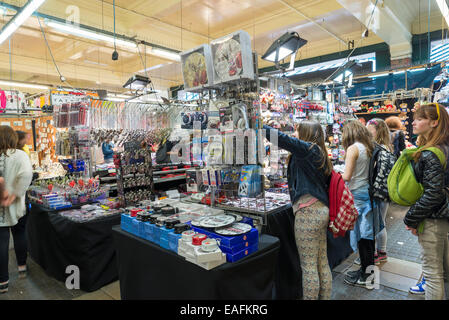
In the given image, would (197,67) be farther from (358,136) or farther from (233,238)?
(358,136)

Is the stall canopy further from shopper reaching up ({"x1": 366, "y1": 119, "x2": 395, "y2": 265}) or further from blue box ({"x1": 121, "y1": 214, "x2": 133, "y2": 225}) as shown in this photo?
blue box ({"x1": 121, "y1": 214, "x2": 133, "y2": 225})

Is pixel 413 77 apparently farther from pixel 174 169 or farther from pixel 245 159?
pixel 245 159

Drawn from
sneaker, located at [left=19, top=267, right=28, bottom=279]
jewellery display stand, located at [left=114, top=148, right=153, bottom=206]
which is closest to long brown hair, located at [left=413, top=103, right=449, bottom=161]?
jewellery display stand, located at [left=114, top=148, right=153, bottom=206]

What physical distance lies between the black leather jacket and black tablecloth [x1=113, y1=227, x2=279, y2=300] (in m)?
0.96

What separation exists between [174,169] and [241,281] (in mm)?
3516

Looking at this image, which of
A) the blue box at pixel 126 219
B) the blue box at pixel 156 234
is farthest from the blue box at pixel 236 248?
the blue box at pixel 126 219

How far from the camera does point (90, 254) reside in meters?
2.56

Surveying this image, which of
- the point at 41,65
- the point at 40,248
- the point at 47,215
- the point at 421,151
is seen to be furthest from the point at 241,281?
the point at 41,65

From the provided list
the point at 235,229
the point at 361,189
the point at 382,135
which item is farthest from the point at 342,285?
the point at 235,229

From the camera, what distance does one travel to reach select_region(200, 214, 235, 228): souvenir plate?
5.21ft

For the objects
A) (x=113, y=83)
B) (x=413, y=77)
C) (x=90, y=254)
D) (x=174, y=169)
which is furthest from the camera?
(x=113, y=83)

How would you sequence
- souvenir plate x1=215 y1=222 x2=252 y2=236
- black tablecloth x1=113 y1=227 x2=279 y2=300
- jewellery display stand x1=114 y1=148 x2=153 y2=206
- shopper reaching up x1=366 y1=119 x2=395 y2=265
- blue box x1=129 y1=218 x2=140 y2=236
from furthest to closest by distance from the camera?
1. jewellery display stand x1=114 y1=148 x2=153 y2=206
2. shopper reaching up x1=366 y1=119 x2=395 y2=265
3. blue box x1=129 y1=218 x2=140 y2=236
4. souvenir plate x1=215 y1=222 x2=252 y2=236
5. black tablecloth x1=113 y1=227 x2=279 y2=300

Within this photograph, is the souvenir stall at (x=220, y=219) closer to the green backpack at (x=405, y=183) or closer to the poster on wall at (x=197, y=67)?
the poster on wall at (x=197, y=67)

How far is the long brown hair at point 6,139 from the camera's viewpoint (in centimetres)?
265
